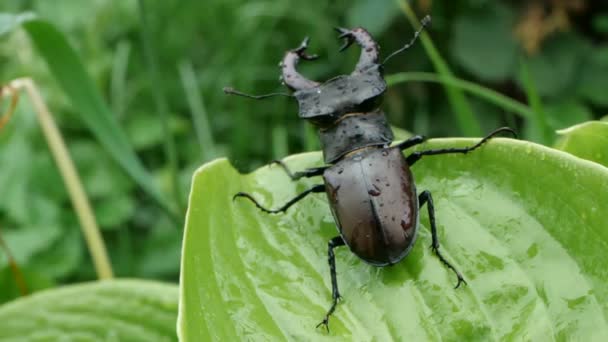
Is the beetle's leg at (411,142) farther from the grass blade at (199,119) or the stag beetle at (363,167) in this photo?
the grass blade at (199,119)

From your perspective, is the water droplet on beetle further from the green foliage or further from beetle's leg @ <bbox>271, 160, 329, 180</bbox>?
the green foliage

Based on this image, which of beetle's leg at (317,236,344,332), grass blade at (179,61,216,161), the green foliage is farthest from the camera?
grass blade at (179,61,216,161)

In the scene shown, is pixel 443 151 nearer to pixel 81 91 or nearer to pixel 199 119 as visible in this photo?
pixel 81 91

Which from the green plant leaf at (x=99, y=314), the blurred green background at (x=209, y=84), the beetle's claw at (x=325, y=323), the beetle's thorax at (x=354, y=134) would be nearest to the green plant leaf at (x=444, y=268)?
the beetle's claw at (x=325, y=323)

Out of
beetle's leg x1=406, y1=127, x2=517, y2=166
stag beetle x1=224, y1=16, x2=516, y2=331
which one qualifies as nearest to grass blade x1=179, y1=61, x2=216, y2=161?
stag beetle x1=224, y1=16, x2=516, y2=331

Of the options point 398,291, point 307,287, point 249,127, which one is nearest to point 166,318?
point 307,287

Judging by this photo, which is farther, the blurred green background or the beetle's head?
the blurred green background

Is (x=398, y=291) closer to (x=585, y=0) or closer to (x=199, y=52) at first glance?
(x=585, y=0)
